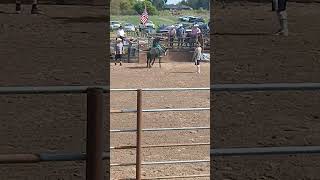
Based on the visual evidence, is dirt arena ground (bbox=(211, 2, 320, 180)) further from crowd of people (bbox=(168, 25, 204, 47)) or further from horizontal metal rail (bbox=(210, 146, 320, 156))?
crowd of people (bbox=(168, 25, 204, 47))

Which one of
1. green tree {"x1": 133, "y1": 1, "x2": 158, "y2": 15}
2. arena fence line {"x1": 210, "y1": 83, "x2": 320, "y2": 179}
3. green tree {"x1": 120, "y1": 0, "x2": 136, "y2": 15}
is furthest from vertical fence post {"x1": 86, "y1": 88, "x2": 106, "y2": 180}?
green tree {"x1": 120, "y1": 0, "x2": 136, "y2": 15}

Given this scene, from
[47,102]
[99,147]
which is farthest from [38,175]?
[99,147]

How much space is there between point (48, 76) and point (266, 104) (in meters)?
2.69

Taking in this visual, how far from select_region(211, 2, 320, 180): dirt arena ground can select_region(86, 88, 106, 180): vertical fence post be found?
1290 millimetres

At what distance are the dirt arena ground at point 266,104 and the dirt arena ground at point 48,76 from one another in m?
0.85

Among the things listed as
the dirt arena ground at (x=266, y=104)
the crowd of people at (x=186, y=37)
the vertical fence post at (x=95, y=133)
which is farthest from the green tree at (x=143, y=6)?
the vertical fence post at (x=95, y=133)

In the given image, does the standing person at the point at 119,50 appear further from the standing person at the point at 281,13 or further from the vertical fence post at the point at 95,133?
the vertical fence post at the point at 95,133

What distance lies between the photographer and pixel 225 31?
42.4 feet

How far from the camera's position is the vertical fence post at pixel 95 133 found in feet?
5.01

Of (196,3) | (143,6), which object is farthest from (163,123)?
(196,3)

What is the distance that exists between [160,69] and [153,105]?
18.5ft

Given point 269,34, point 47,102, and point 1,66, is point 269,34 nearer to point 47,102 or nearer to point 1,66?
point 1,66

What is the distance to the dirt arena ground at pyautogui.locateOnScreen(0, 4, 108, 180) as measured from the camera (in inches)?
175

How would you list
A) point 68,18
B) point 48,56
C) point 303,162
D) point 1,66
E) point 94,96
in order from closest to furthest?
point 94,96 < point 303,162 < point 1,66 < point 48,56 < point 68,18
